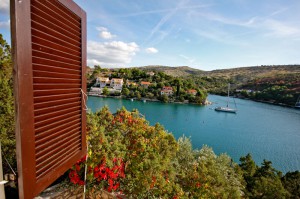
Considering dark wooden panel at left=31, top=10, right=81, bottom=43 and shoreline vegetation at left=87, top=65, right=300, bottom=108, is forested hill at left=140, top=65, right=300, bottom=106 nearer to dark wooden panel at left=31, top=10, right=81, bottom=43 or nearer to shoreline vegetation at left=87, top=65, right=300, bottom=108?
shoreline vegetation at left=87, top=65, right=300, bottom=108

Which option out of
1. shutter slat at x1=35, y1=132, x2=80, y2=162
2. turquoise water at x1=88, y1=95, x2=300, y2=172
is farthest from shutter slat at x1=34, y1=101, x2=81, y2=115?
turquoise water at x1=88, y1=95, x2=300, y2=172

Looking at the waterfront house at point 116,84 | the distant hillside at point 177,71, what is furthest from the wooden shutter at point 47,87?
the distant hillside at point 177,71

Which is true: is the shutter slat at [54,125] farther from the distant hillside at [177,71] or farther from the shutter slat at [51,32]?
the distant hillside at [177,71]

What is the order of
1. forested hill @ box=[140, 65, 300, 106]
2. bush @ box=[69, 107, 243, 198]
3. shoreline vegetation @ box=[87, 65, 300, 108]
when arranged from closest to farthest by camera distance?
bush @ box=[69, 107, 243, 198], shoreline vegetation @ box=[87, 65, 300, 108], forested hill @ box=[140, 65, 300, 106]

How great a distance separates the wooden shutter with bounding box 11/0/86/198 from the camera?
1.05 m

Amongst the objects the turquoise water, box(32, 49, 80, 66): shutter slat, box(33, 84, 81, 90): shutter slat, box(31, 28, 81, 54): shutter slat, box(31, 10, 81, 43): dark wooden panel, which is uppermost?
box(31, 10, 81, 43): dark wooden panel

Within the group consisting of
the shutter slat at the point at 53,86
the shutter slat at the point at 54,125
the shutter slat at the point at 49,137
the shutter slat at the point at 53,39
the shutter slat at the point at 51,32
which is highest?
the shutter slat at the point at 51,32

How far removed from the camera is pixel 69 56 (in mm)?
1585

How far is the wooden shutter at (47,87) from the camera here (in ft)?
3.45

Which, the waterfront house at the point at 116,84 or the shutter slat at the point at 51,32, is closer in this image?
the shutter slat at the point at 51,32

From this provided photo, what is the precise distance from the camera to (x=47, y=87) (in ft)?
4.31

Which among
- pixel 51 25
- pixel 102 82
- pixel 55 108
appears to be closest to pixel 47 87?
pixel 55 108


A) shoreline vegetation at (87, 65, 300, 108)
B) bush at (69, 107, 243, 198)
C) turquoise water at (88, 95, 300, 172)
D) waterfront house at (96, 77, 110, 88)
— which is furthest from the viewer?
waterfront house at (96, 77, 110, 88)

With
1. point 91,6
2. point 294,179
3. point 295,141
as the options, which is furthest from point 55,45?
point 295,141
